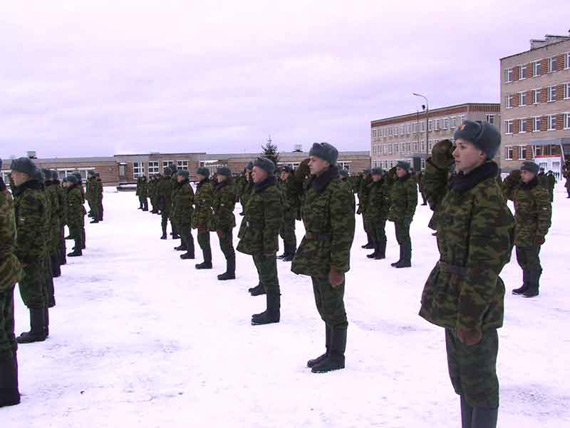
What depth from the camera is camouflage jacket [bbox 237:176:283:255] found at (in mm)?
6699

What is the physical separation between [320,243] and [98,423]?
2.33 metres

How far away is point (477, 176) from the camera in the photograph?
3166mm

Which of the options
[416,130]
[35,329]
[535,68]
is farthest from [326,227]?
[416,130]

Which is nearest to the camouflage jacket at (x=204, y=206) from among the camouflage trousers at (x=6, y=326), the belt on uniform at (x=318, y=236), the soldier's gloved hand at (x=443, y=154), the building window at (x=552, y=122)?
the belt on uniform at (x=318, y=236)

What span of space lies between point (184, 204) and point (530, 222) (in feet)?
23.4

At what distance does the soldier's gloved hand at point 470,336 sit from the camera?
3057 millimetres

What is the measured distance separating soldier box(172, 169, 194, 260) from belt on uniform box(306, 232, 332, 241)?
284 inches

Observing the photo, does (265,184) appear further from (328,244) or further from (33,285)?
(33,285)

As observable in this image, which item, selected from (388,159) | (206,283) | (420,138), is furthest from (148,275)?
(388,159)

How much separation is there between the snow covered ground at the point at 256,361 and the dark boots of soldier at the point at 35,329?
115 mm

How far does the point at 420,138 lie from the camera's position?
7644 centimetres

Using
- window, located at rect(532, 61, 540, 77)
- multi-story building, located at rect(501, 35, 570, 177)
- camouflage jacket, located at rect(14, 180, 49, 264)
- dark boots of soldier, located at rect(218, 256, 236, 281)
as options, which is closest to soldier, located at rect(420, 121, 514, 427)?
camouflage jacket, located at rect(14, 180, 49, 264)

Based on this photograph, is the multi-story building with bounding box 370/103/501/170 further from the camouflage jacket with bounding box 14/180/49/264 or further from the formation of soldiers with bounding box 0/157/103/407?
the camouflage jacket with bounding box 14/180/49/264

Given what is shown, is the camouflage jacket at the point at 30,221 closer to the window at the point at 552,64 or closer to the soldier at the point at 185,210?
the soldier at the point at 185,210
